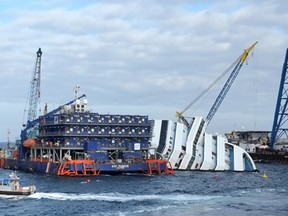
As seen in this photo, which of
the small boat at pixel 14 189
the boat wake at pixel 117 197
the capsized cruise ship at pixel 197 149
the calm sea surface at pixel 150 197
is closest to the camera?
the calm sea surface at pixel 150 197

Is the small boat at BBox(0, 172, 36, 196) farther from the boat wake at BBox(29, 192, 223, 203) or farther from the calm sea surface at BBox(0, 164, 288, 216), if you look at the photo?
the boat wake at BBox(29, 192, 223, 203)

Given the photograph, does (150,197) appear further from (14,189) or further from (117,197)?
(14,189)

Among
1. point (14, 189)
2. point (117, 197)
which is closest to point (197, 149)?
point (117, 197)

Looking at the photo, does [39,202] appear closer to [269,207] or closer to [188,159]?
[269,207]

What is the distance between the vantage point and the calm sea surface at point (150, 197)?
7956 centimetres

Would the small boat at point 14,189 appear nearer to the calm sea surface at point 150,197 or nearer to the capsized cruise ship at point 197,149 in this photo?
the calm sea surface at point 150,197

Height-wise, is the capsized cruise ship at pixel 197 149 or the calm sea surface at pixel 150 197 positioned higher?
the capsized cruise ship at pixel 197 149

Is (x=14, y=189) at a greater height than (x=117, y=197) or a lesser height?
greater

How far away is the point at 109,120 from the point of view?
152375 millimetres

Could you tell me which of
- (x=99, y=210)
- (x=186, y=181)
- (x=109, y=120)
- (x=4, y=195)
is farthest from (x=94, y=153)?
(x=99, y=210)

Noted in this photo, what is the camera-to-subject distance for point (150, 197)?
94.1m

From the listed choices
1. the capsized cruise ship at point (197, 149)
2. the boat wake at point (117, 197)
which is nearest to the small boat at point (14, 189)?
the boat wake at point (117, 197)

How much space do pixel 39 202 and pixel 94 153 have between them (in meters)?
55.5

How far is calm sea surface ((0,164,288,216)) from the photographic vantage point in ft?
261
